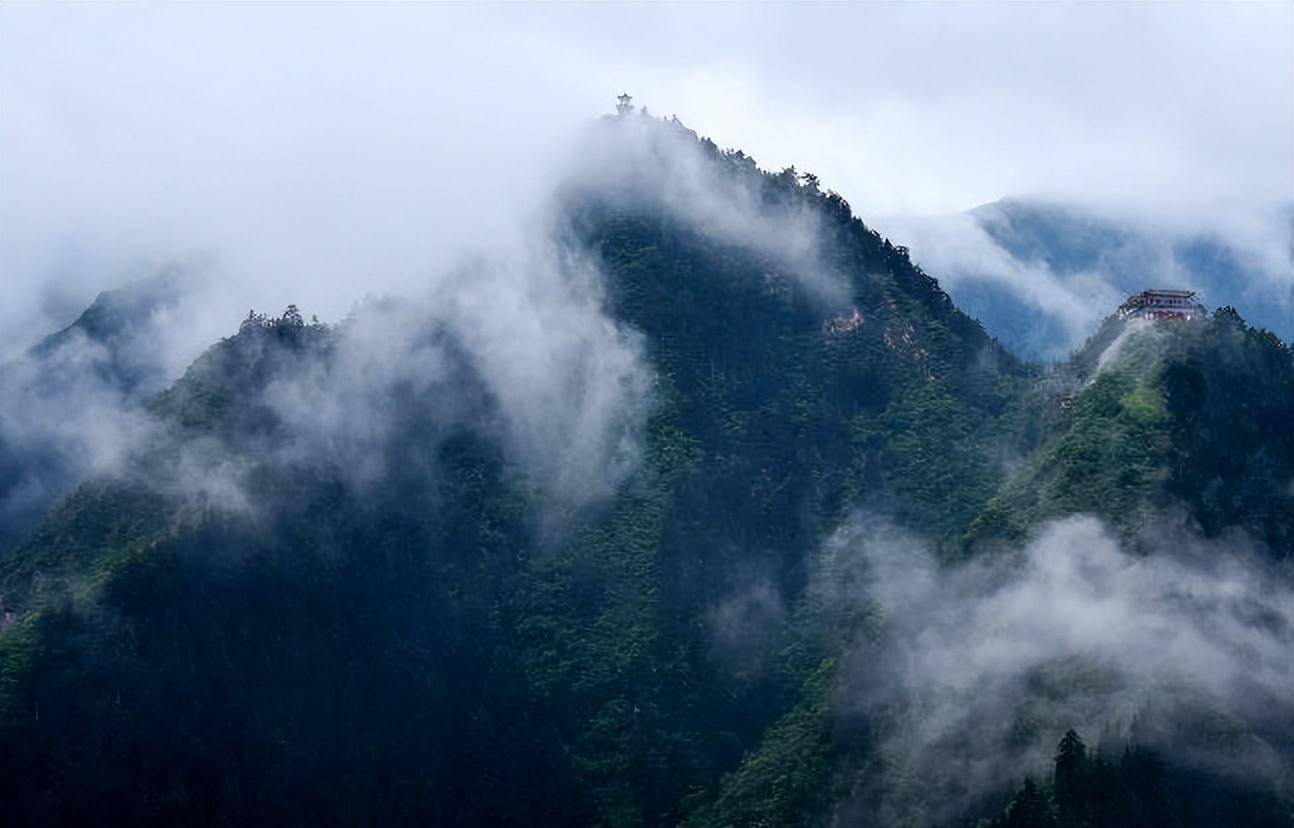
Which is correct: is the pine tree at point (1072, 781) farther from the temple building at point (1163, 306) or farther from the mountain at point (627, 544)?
the temple building at point (1163, 306)

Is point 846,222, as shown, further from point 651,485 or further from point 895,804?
point 895,804

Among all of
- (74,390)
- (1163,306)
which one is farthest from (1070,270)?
(74,390)

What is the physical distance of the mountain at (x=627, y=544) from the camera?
288ft

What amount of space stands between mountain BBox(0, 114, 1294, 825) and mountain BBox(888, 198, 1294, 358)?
26.2m

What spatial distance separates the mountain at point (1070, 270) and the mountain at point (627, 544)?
2625 centimetres

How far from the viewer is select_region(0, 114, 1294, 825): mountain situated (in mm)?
87750

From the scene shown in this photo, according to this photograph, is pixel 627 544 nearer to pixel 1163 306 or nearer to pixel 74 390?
pixel 1163 306

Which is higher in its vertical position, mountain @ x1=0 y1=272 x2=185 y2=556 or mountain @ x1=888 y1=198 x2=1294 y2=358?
mountain @ x1=888 y1=198 x2=1294 y2=358

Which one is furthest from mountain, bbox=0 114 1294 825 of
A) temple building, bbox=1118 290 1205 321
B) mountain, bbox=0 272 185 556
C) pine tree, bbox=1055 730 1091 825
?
mountain, bbox=0 272 185 556

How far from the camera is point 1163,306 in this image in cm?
10488

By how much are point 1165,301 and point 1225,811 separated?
131 ft

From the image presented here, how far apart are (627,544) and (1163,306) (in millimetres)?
36441

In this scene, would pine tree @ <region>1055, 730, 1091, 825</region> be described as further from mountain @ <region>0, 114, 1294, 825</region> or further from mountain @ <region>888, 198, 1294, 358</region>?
mountain @ <region>888, 198, 1294, 358</region>

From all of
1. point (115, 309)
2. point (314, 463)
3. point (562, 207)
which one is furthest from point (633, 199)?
point (115, 309)
